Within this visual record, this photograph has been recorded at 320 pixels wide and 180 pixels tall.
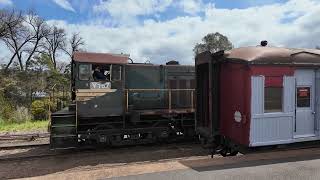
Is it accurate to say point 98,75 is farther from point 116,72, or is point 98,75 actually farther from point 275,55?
point 275,55

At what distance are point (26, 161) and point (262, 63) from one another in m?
8.67

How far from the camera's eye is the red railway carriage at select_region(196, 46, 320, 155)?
952 cm

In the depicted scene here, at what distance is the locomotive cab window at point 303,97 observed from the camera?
1001cm

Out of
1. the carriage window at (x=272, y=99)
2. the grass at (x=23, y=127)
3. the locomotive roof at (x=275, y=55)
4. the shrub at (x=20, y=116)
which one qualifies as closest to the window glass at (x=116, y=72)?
the locomotive roof at (x=275, y=55)

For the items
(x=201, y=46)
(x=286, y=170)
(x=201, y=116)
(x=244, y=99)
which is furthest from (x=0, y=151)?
(x=201, y=46)

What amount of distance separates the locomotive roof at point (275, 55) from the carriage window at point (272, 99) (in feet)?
2.21

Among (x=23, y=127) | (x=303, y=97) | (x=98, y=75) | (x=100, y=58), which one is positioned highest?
(x=100, y=58)

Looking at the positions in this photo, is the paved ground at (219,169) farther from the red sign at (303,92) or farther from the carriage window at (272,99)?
the red sign at (303,92)

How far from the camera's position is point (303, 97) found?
33.1ft

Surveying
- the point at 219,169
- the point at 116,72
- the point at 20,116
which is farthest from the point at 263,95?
the point at 20,116

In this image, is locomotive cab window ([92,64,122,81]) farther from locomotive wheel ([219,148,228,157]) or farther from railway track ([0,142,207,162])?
locomotive wheel ([219,148,228,157])

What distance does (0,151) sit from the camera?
15516mm

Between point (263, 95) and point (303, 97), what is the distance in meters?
1.27

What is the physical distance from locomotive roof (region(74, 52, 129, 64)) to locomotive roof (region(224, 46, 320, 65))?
5798mm
